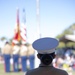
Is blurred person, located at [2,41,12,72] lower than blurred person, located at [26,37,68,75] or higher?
lower

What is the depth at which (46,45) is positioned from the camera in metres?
2.21

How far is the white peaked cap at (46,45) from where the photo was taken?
2.20 meters

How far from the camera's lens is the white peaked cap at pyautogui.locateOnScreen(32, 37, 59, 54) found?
7.22 feet

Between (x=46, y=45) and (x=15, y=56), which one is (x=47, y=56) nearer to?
(x=46, y=45)

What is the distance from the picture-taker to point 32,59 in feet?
34.1

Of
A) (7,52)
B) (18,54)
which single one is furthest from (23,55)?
(7,52)

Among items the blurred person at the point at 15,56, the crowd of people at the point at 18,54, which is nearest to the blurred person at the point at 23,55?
the crowd of people at the point at 18,54

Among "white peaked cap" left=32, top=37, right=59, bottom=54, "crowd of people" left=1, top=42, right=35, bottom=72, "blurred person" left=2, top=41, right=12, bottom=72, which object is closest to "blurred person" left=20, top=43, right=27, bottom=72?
"crowd of people" left=1, top=42, right=35, bottom=72

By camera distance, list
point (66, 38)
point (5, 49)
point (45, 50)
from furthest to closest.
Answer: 1. point (66, 38)
2. point (5, 49)
3. point (45, 50)

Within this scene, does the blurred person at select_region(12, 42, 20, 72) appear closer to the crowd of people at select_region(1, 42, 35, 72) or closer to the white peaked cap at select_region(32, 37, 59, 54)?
the crowd of people at select_region(1, 42, 35, 72)

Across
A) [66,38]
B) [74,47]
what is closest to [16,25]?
[66,38]

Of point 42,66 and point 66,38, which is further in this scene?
point 66,38

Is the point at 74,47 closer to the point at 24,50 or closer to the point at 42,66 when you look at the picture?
the point at 24,50

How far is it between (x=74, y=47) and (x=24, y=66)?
83.4ft
